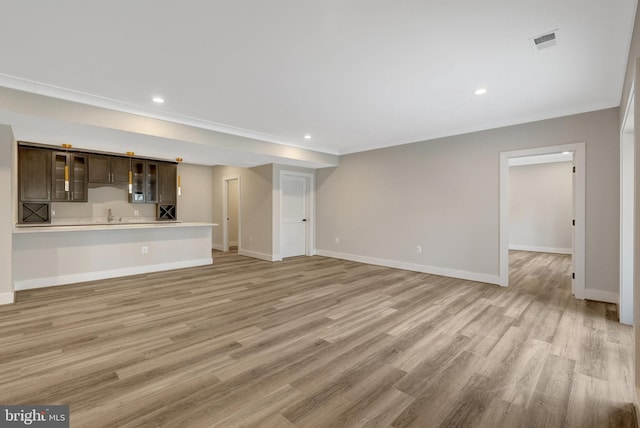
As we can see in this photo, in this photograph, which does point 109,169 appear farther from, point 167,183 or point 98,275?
point 98,275

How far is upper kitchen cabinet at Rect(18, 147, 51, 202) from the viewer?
205 inches

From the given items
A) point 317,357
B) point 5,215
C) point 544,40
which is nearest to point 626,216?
point 544,40

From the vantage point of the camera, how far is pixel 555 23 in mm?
2117

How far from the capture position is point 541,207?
26.7ft

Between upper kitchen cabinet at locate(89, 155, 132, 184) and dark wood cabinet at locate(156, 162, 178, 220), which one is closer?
→ upper kitchen cabinet at locate(89, 155, 132, 184)

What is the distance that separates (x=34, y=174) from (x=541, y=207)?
1198 cm

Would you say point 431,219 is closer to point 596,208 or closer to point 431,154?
point 431,154

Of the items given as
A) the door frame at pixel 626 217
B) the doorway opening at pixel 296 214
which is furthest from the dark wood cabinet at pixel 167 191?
the door frame at pixel 626 217

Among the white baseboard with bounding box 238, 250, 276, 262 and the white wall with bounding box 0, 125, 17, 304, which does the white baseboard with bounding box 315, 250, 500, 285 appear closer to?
the white baseboard with bounding box 238, 250, 276, 262

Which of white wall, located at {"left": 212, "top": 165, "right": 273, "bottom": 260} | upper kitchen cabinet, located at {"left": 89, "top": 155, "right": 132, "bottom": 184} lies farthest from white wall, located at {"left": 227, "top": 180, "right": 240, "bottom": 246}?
upper kitchen cabinet, located at {"left": 89, "top": 155, "right": 132, "bottom": 184}

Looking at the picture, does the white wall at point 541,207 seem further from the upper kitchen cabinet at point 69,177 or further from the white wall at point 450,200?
the upper kitchen cabinet at point 69,177

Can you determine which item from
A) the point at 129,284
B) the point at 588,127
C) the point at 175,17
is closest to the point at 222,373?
the point at 175,17

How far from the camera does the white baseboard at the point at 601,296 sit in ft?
11.9

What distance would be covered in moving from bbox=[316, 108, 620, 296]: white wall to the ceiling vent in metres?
2.22
